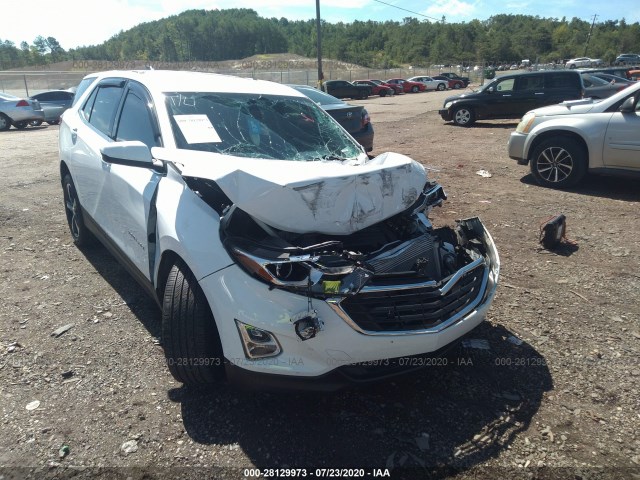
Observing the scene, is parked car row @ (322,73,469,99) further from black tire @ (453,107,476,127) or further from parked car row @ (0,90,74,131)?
parked car row @ (0,90,74,131)

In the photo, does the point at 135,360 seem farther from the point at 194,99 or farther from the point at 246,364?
the point at 194,99

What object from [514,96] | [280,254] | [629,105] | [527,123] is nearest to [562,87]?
[514,96]

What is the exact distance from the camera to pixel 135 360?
10.4 ft

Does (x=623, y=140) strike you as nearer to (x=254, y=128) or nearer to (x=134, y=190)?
→ (x=254, y=128)

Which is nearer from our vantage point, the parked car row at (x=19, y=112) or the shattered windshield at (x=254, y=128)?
the shattered windshield at (x=254, y=128)

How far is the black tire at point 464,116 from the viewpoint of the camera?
1546cm

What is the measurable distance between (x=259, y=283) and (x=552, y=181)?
21.4 feet

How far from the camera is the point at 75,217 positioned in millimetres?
4941

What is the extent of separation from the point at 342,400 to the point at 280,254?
103 centimetres

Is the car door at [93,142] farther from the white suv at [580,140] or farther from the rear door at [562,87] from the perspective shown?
the rear door at [562,87]

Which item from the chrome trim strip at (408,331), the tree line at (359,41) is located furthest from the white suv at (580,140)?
the tree line at (359,41)

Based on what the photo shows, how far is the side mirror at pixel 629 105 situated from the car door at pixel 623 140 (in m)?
0.03

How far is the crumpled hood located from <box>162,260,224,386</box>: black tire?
1.81 ft

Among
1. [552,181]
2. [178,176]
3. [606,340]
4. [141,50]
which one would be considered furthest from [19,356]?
[141,50]
